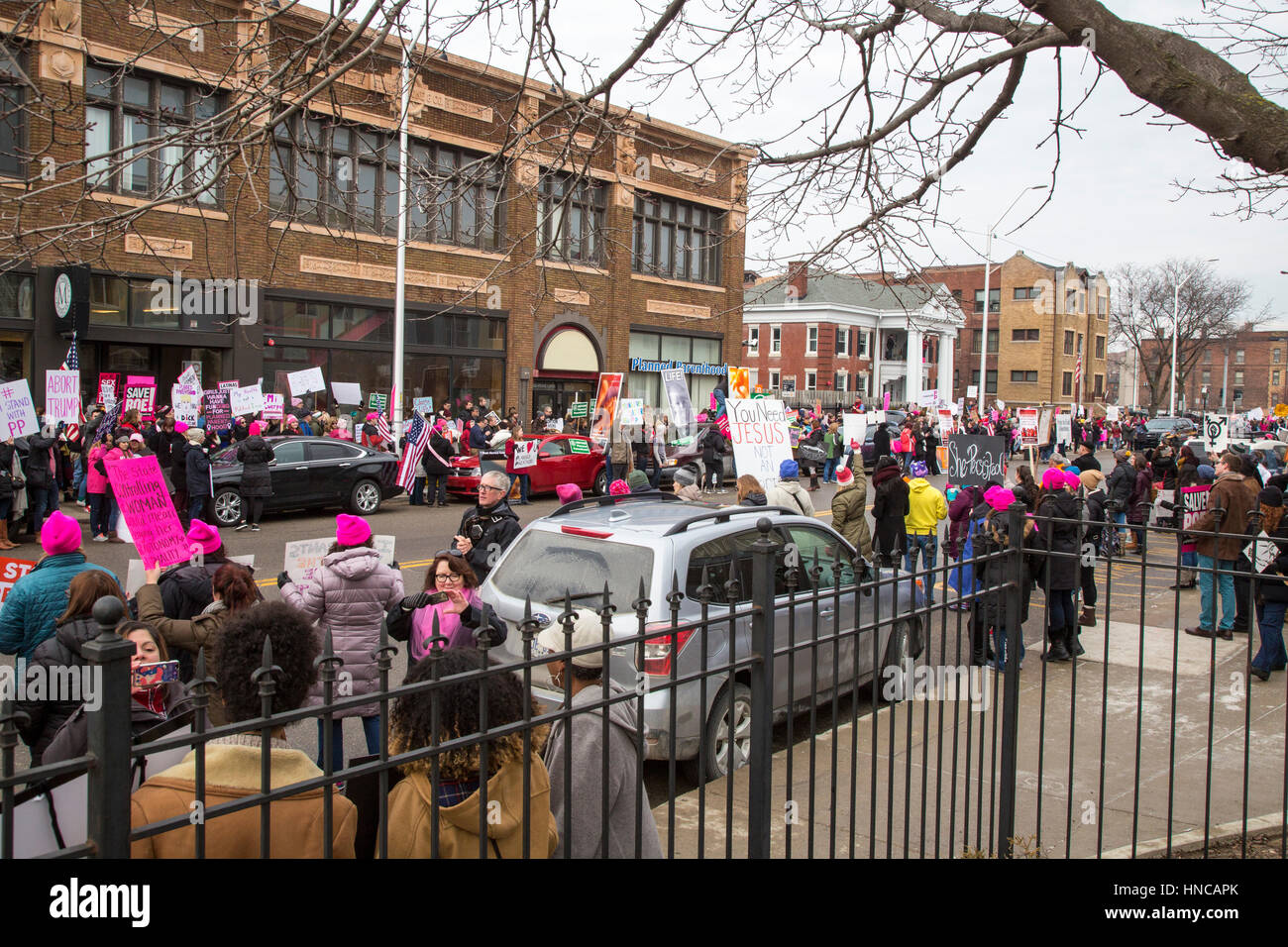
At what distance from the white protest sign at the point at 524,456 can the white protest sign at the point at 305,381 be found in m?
5.75

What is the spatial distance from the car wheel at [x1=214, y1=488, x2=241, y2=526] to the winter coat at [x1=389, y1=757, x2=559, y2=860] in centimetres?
1520

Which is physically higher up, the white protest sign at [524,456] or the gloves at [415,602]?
the white protest sign at [524,456]

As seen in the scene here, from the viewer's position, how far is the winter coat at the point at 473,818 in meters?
2.56

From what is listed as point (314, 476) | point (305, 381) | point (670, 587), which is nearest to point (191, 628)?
point (670, 587)

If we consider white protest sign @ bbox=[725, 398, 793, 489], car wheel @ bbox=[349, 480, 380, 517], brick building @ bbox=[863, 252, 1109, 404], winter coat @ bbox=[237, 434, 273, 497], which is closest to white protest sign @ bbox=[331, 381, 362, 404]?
car wheel @ bbox=[349, 480, 380, 517]

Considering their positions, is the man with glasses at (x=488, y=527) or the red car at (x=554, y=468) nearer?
the man with glasses at (x=488, y=527)

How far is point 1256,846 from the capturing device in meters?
5.38

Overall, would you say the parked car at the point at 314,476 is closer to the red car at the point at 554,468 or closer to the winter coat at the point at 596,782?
the red car at the point at 554,468

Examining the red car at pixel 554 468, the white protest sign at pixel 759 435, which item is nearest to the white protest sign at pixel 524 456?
the red car at pixel 554 468

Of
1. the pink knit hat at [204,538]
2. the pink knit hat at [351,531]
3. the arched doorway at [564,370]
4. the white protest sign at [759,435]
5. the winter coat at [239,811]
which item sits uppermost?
the arched doorway at [564,370]

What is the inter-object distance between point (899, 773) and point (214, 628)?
13.7ft

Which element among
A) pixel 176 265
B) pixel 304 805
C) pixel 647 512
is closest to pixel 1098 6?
pixel 647 512

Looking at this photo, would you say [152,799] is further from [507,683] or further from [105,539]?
[105,539]

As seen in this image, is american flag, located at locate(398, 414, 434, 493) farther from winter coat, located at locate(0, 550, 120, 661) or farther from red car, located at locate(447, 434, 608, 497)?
winter coat, located at locate(0, 550, 120, 661)
